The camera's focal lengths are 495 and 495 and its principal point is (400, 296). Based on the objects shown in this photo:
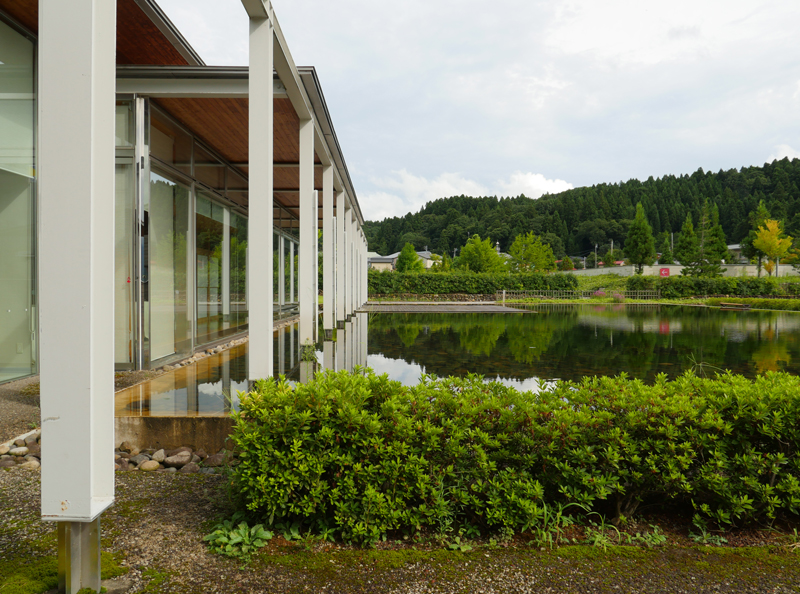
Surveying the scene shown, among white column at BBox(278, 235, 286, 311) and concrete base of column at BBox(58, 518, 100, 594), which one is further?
white column at BBox(278, 235, 286, 311)

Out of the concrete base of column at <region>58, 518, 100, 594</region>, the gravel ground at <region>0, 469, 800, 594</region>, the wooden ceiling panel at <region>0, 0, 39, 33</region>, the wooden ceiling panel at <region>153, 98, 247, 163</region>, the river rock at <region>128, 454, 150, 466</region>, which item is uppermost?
the wooden ceiling panel at <region>0, 0, 39, 33</region>

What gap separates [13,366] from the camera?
19.4 feet

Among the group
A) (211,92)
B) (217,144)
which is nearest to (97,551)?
(211,92)

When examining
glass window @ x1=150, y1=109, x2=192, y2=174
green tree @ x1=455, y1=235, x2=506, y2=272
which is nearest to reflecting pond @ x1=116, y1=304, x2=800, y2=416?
glass window @ x1=150, y1=109, x2=192, y2=174

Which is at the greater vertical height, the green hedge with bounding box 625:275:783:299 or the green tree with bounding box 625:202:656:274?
the green tree with bounding box 625:202:656:274

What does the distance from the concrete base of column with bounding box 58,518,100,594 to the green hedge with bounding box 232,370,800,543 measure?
0.66m

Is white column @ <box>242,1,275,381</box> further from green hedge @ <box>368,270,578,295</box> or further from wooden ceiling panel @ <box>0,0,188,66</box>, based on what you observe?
green hedge @ <box>368,270,578,295</box>

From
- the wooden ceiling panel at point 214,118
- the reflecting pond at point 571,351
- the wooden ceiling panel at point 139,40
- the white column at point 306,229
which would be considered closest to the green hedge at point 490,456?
the reflecting pond at point 571,351

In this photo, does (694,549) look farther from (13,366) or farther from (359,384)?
(13,366)

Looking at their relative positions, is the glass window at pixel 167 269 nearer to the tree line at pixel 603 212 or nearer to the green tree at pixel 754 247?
the green tree at pixel 754 247

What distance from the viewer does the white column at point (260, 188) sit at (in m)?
4.35

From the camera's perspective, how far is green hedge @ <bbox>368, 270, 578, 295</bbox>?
3747 centimetres

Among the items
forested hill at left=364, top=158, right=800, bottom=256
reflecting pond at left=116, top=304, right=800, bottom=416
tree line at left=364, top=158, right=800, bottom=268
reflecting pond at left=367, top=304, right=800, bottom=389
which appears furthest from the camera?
forested hill at left=364, top=158, right=800, bottom=256

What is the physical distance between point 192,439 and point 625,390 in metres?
3.19
